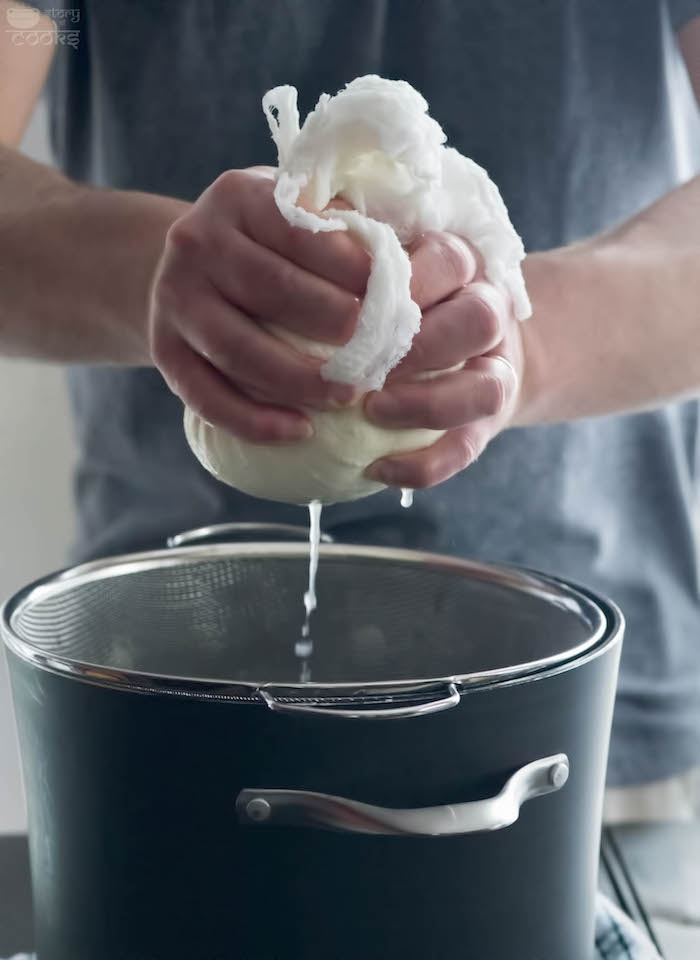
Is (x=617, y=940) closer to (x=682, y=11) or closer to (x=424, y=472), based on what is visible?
(x=424, y=472)

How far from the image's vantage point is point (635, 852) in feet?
2.79

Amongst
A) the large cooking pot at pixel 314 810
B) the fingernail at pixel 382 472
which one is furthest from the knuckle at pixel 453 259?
the large cooking pot at pixel 314 810

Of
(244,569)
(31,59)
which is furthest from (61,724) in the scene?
(31,59)

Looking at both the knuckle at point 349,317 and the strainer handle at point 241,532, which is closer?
the knuckle at point 349,317

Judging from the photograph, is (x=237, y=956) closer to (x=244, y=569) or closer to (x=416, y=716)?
(x=416, y=716)

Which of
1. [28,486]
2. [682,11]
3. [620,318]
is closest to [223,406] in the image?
[620,318]

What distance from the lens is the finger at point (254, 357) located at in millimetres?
567

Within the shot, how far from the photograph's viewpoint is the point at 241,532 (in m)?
0.96

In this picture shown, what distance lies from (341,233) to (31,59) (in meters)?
0.48

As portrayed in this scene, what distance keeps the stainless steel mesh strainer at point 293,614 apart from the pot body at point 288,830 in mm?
125

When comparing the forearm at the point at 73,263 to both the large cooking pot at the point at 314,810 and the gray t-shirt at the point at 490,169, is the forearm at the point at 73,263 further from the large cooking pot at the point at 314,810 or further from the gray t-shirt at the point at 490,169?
the large cooking pot at the point at 314,810

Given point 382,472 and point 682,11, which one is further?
point 682,11

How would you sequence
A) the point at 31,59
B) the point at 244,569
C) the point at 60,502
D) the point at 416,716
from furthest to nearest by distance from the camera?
the point at 60,502, the point at 31,59, the point at 244,569, the point at 416,716

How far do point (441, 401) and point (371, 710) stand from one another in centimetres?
17
